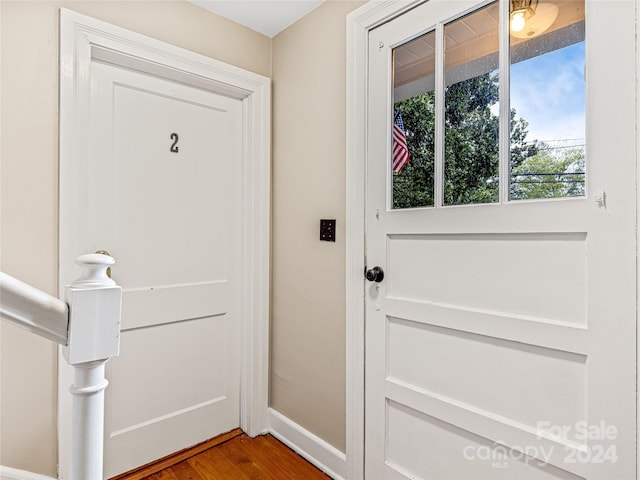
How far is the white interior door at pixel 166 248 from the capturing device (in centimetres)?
167

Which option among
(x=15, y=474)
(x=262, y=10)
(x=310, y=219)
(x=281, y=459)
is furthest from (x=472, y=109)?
(x=15, y=474)

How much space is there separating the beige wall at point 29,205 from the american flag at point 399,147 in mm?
1351

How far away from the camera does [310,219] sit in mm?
1855

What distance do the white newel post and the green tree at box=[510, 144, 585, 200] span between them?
113cm

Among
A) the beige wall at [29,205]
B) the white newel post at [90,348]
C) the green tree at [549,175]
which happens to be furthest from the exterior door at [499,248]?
the beige wall at [29,205]

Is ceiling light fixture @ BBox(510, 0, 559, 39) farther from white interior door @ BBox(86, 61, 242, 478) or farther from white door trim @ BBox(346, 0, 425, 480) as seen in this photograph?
white interior door @ BBox(86, 61, 242, 478)

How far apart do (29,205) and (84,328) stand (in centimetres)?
114

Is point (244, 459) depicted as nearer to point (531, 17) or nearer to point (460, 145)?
point (460, 145)

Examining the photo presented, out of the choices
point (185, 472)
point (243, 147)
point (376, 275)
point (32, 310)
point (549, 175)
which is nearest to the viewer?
point (32, 310)

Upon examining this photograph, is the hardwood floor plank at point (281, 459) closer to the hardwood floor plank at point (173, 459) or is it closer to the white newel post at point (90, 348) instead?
the hardwood floor plank at point (173, 459)

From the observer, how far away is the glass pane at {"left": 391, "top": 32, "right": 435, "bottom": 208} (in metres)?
1.39

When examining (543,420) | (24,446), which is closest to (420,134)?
(543,420)

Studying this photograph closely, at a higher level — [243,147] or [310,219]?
[243,147]

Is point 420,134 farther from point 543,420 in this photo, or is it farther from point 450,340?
point 543,420
